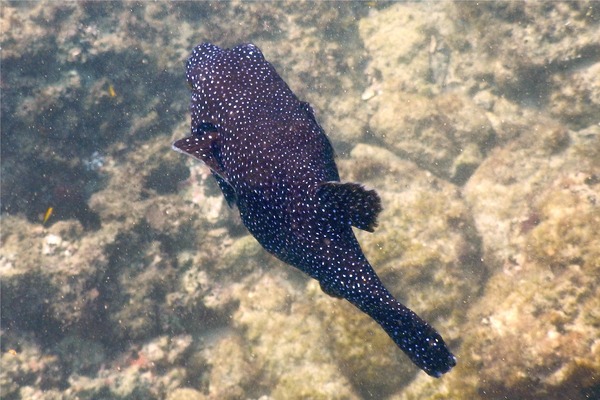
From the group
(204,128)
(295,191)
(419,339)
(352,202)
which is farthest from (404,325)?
(204,128)

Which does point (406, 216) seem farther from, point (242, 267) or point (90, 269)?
point (90, 269)

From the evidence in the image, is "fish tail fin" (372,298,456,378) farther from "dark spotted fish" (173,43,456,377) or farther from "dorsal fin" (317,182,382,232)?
"dorsal fin" (317,182,382,232)

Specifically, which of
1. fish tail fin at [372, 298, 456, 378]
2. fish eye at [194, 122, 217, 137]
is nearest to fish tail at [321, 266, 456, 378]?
fish tail fin at [372, 298, 456, 378]

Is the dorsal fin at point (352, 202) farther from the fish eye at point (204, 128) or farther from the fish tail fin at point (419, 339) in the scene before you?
the fish eye at point (204, 128)

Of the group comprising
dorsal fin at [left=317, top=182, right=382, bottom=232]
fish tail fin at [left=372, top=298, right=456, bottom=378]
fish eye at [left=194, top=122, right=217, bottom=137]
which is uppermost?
dorsal fin at [left=317, top=182, right=382, bottom=232]

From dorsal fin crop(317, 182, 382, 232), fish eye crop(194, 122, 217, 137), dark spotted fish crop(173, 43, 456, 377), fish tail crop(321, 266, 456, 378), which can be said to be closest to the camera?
dorsal fin crop(317, 182, 382, 232)

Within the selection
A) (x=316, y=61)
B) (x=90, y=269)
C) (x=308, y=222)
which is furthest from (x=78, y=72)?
(x=308, y=222)

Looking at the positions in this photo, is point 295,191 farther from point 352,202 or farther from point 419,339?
point 419,339
